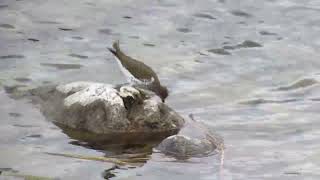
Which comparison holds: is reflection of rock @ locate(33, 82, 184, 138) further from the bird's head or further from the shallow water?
the bird's head

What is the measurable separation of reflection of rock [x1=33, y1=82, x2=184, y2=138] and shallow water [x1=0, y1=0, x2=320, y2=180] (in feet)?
0.66

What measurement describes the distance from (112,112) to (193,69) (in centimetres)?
190

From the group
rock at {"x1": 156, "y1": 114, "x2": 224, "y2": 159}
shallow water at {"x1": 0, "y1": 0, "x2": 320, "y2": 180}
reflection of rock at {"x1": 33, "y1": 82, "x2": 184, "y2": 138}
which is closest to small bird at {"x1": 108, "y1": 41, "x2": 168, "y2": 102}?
shallow water at {"x1": 0, "y1": 0, "x2": 320, "y2": 180}

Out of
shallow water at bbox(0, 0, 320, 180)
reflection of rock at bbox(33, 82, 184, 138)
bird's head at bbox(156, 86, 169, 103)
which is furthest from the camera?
bird's head at bbox(156, 86, 169, 103)

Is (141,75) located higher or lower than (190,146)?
higher

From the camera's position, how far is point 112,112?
21.5ft

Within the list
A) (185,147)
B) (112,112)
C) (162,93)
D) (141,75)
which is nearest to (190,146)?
(185,147)

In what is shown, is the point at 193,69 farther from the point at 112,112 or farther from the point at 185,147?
the point at 185,147

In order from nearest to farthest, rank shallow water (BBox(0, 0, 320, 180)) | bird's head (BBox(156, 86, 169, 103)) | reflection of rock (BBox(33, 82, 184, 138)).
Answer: shallow water (BBox(0, 0, 320, 180)) → reflection of rock (BBox(33, 82, 184, 138)) → bird's head (BBox(156, 86, 169, 103))

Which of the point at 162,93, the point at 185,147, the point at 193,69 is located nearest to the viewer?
the point at 185,147

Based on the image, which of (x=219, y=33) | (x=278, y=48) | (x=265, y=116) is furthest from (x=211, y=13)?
(x=265, y=116)

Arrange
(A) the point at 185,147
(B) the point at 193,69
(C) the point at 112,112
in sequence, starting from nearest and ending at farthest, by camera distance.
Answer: (A) the point at 185,147 → (C) the point at 112,112 → (B) the point at 193,69

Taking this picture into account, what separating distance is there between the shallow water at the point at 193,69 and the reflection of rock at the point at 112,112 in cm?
20

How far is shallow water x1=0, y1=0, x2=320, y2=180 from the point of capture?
5.85m
